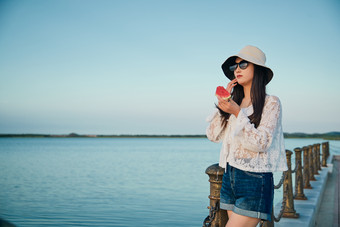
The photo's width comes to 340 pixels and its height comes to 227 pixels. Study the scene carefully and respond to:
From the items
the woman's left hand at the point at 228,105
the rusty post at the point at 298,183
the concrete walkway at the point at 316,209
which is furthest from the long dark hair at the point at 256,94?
the rusty post at the point at 298,183

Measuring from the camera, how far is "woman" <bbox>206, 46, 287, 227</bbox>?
7.19 feet

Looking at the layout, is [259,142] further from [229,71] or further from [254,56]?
A: [229,71]

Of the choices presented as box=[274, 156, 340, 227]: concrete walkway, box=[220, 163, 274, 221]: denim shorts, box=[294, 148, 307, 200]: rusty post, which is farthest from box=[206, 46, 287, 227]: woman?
box=[294, 148, 307, 200]: rusty post

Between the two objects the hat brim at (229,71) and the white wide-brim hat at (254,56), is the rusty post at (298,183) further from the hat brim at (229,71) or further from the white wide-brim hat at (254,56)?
the white wide-brim hat at (254,56)

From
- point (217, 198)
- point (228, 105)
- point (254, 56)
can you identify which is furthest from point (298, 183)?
point (228, 105)

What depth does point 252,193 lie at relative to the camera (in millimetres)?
2217

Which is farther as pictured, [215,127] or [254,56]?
[215,127]

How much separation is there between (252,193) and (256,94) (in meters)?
0.67

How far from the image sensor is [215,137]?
2.61 meters

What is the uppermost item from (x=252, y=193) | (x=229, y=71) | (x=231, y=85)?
(x=229, y=71)

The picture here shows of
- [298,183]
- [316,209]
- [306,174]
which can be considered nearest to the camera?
[316,209]

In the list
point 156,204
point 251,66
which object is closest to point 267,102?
point 251,66

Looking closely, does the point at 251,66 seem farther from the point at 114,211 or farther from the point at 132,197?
the point at 132,197

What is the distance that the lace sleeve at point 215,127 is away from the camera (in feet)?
8.48
